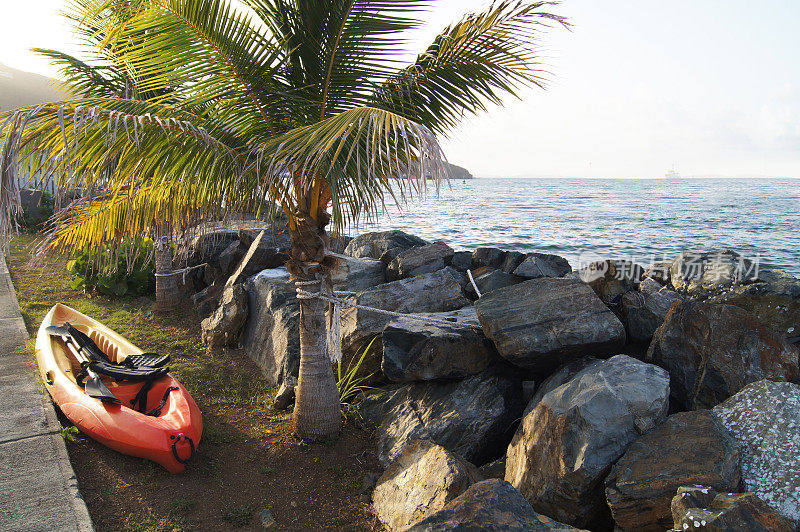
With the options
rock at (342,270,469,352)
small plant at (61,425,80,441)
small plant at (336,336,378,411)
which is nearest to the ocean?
rock at (342,270,469,352)

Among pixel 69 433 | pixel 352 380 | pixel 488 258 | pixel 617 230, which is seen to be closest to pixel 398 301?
pixel 352 380

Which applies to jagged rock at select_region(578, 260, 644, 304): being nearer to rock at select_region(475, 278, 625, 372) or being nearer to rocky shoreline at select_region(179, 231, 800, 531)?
rocky shoreline at select_region(179, 231, 800, 531)

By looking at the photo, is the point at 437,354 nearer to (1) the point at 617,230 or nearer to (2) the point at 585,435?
(2) the point at 585,435

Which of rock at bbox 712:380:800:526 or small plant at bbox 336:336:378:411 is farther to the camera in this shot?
small plant at bbox 336:336:378:411

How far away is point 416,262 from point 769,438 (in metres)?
4.49

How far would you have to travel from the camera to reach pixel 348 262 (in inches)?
293

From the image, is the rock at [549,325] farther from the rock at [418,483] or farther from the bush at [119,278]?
the bush at [119,278]

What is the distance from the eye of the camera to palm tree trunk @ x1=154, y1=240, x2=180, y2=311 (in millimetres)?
8742

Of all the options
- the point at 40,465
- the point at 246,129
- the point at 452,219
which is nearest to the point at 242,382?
the point at 40,465

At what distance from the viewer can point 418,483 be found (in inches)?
146

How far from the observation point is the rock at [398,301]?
18.3 ft

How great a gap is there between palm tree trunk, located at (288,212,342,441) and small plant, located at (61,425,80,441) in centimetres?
186

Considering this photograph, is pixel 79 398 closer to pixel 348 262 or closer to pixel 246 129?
pixel 246 129

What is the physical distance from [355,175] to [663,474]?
294 centimetres
